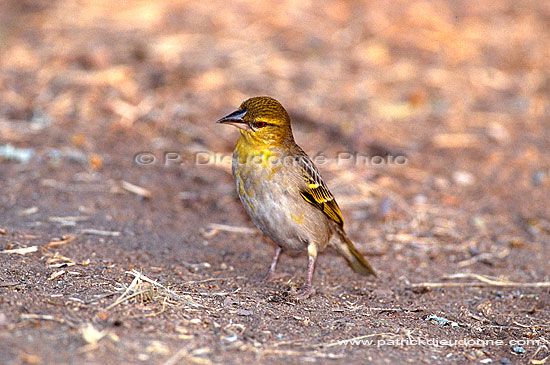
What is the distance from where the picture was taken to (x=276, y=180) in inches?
212

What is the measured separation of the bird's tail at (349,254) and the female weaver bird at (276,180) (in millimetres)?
398

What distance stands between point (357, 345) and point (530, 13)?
11769mm

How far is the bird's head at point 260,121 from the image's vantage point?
17.8ft

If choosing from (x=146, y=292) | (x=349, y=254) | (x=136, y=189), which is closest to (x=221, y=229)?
(x=136, y=189)

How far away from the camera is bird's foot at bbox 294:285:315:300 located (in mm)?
5302

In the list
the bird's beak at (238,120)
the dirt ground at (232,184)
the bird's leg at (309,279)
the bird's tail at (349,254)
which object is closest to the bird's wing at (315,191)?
the bird's tail at (349,254)

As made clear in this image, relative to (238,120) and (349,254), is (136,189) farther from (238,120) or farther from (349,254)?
(349,254)

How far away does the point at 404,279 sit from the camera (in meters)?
6.14

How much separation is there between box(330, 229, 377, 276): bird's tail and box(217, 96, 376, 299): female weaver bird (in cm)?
40

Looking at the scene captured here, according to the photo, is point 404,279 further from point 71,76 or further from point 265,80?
point 71,76

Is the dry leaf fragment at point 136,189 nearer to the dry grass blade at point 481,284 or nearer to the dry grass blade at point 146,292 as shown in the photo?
the dry grass blade at point 146,292

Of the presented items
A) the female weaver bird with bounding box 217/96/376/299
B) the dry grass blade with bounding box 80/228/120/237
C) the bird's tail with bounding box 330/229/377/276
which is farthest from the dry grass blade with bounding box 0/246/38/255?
the bird's tail with bounding box 330/229/377/276

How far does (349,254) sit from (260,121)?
163cm

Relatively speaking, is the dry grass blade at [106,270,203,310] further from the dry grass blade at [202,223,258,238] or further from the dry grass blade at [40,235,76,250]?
the dry grass blade at [202,223,258,238]
